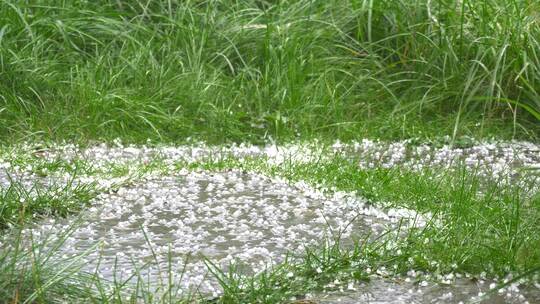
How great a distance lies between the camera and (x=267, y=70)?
6.95 metres

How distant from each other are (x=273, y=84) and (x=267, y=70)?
4.4 inches

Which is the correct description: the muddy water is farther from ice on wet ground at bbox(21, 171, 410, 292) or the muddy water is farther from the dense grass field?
the dense grass field

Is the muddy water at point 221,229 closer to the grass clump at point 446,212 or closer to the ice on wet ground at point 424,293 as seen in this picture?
the ice on wet ground at point 424,293

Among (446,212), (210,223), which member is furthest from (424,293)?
(210,223)

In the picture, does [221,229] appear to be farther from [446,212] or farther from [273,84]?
[273,84]

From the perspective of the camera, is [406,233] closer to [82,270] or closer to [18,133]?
[82,270]

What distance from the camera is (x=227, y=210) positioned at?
14.5 feet

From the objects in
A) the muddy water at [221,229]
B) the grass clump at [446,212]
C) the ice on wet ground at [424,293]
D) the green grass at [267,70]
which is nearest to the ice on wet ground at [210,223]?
the muddy water at [221,229]

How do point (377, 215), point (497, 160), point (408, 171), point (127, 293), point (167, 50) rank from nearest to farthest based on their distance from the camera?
point (127, 293) → point (377, 215) → point (408, 171) → point (497, 160) → point (167, 50)

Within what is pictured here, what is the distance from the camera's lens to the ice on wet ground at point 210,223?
12.0 ft

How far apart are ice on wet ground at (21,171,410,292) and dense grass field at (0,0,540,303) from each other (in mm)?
186

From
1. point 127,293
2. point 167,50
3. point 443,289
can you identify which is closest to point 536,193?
point 443,289

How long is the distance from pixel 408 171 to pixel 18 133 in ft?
8.38

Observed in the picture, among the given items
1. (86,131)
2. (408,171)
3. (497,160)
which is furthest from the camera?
(86,131)
